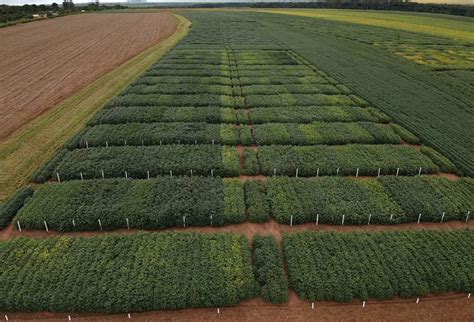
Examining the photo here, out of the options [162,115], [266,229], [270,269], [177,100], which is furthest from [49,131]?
[270,269]

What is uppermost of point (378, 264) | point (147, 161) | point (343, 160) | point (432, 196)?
point (147, 161)

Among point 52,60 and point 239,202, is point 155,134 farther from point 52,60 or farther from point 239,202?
point 52,60

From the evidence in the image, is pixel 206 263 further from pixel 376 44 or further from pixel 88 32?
pixel 88 32

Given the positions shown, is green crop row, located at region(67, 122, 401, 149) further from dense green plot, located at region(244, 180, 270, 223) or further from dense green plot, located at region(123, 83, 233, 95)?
dense green plot, located at region(123, 83, 233, 95)

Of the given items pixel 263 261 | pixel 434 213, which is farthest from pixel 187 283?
pixel 434 213

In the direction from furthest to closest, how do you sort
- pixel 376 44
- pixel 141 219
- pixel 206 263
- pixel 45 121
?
pixel 376 44 < pixel 45 121 < pixel 141 219 < pixel 206 263

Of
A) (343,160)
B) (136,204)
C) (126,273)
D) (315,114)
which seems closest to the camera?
(126,273)
